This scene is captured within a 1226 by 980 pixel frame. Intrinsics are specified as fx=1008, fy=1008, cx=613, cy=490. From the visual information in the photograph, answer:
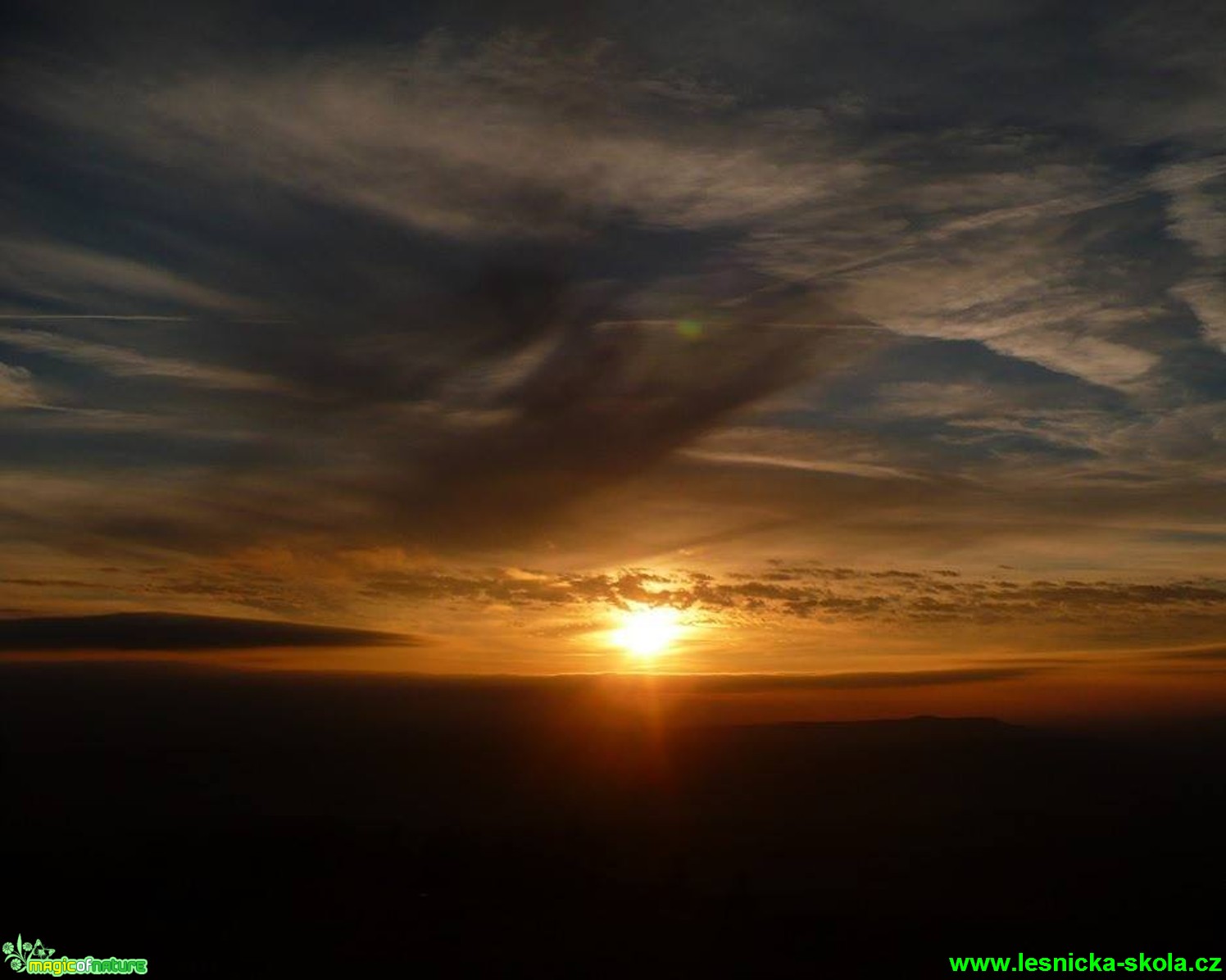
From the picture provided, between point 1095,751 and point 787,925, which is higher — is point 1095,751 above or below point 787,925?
above

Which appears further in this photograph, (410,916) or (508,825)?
(508,825)

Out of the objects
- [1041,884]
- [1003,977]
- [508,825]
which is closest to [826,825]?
[1041,884]

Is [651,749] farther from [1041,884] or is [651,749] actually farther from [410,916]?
[410,916]

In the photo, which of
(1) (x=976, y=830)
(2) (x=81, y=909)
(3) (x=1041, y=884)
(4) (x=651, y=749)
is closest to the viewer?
(2) (x=81, y=909)

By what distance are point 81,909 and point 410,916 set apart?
32.4 ft

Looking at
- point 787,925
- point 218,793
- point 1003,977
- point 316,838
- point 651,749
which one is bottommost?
point 1003,977

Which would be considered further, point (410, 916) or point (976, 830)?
point (976, 830)

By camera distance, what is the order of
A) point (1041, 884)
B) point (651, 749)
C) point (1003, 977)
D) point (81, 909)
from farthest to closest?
point (651, 749)
point (1041, 884)
point (81, 909)
point (1003, 977)

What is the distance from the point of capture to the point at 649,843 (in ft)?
147

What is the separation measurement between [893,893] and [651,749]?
47405 millimetres

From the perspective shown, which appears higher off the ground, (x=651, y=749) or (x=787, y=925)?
(x=651, y=749)

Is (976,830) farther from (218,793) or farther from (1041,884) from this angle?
(218,793)

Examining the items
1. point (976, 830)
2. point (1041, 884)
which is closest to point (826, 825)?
point (976, 830)

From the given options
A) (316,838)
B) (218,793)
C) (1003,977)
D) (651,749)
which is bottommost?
(1003,977)
